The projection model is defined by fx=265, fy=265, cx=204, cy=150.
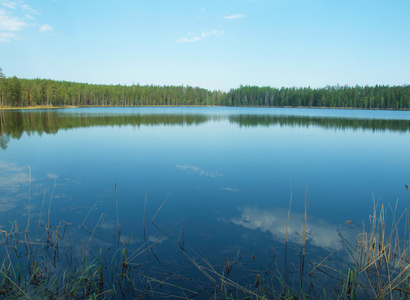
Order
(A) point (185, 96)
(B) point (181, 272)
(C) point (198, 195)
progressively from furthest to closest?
1. (A) point (185, 96)
2. (C) point (198, 195)
3. (B) point (181, 272)

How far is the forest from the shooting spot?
76312 millimetres

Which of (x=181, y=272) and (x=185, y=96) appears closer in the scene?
(x=181, y=272)

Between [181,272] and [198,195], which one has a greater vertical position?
[198,195]

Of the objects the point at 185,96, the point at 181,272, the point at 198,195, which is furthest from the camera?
the point at 185,96

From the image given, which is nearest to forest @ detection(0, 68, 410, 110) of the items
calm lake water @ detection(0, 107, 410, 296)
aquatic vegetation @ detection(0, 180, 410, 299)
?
calm lake water @ detection(0, 107, 410, 296)

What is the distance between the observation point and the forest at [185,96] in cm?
7631

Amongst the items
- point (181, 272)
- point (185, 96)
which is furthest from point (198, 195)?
point (185, 96)

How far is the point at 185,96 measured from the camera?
13875cm

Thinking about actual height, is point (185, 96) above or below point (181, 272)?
above

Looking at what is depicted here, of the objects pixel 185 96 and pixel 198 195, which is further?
pixel 185 96

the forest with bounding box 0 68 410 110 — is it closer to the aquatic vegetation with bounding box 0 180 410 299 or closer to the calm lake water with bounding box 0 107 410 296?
the calm lake water with bounding box 0 107 410 296

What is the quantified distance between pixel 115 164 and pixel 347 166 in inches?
421

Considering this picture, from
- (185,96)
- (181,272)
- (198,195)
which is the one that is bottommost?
(181,272)

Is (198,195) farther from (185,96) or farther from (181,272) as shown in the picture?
(185,96)
